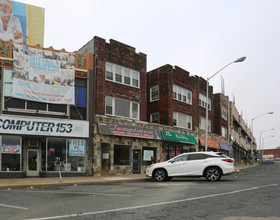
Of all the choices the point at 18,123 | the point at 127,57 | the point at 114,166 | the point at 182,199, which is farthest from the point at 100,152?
the point at 182,199

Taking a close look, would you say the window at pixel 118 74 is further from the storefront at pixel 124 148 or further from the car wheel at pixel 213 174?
the car wheel at pixel 213 174

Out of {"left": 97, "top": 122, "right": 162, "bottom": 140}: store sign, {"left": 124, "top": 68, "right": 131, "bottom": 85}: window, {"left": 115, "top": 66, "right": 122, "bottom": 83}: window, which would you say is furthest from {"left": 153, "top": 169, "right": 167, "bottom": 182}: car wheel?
{"left": 124, "top": 68, "right": 131, "bottom": 85}: window

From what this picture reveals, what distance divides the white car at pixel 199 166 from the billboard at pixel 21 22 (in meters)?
15.2

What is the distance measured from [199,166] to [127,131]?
29.5 feet

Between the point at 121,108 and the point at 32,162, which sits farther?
the point at 121,108

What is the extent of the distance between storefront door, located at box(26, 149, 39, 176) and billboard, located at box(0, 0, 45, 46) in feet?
29.2

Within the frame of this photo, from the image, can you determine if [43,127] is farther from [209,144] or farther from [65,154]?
[209,144]

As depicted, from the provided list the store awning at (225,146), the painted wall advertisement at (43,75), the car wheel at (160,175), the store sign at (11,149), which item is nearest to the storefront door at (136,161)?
the painted wall advertisement at (43,75)

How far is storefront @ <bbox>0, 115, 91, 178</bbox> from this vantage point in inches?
741

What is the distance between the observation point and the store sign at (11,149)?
61.5 feet

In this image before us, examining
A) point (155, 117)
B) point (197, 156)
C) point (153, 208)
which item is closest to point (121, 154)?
point (155, 117)

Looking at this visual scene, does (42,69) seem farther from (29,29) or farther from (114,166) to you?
(114,166)

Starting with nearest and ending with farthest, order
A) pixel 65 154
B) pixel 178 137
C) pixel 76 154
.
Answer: pixel 65 154
pixel 76 154
pixel 178 137

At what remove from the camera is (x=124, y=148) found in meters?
24.8
